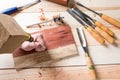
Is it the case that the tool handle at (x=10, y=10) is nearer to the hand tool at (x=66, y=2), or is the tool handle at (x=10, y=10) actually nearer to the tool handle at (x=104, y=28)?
the hand tool at (x=66, y=2)

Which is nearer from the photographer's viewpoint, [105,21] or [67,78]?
[67,78]

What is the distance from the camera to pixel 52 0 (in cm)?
88

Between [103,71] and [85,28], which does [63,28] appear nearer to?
[85,28]

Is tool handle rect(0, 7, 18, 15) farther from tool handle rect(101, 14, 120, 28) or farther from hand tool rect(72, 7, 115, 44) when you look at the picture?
tool handle rect(101, 14, 120, 28)

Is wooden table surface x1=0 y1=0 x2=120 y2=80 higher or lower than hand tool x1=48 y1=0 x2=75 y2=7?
lower

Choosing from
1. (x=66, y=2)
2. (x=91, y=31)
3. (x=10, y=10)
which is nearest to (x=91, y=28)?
(x=91, y=31)

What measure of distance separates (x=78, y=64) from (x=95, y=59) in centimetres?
6

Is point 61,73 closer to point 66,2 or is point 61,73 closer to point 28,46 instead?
point 28,46

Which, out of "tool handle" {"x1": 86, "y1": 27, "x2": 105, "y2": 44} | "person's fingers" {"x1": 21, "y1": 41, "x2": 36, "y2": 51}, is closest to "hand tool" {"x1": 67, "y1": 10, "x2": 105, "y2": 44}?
"tool handle" {"x1": 86, "y1": 27, "x2": 105, "y2": 44}

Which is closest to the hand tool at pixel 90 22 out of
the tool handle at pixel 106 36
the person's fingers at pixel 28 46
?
the tool handle at pixel 106 36

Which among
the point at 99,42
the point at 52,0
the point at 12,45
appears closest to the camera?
the point at 12,45

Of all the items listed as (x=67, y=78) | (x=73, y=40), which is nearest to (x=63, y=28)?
(x=73, y=40)

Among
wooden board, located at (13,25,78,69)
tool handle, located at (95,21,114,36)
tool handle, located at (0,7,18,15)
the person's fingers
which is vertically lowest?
wooden board, located at (13,25,78,69)

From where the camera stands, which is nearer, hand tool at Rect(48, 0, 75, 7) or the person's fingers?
the person's fingers
